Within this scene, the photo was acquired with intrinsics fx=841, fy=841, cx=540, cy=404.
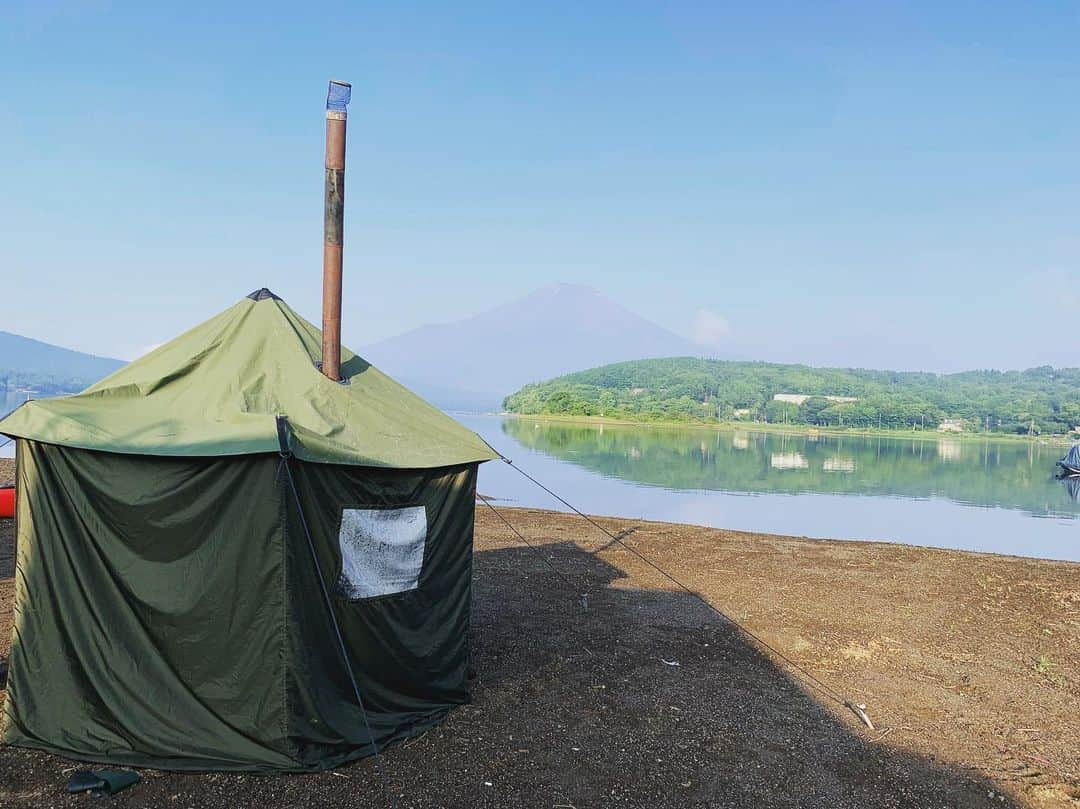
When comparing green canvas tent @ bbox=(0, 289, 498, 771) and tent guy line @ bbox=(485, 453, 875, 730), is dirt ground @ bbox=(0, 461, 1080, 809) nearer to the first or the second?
tent guy line @ bbox=(485, 453, 875, 730)

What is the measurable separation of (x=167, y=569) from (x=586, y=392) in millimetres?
127253

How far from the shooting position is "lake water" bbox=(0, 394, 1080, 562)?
76.9 ft

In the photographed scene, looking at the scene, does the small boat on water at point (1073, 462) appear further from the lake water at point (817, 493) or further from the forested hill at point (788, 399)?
the forested hill at point (788, 399)

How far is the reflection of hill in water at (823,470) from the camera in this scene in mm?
34688

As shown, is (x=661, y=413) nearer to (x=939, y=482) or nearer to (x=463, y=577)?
(x=939, y=482)

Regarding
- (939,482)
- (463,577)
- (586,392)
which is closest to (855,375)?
(586,392)

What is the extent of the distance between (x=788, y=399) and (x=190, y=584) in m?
137

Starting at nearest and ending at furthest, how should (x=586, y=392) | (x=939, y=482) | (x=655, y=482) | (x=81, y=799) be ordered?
(x=81, y=799), (x=655, y=482), (x=939, y=482), (x=586, y=392)

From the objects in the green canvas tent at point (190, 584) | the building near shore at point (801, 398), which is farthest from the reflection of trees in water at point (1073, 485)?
the building near shore at point (801, 398)

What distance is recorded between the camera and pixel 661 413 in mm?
110812

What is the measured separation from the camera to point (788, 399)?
5349 inches

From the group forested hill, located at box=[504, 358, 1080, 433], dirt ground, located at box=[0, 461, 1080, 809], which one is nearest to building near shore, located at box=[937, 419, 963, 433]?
forested hill, located at box=[504, 358, 1080, 433]

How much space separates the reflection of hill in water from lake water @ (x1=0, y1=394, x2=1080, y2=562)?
0.09 metres

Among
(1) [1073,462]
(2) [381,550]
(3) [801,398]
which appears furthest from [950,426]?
(2) [381,550]
